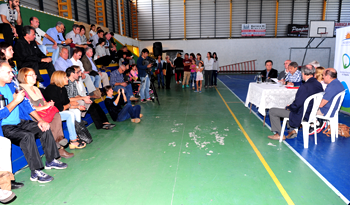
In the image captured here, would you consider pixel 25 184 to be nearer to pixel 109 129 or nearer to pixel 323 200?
pixel 109 129

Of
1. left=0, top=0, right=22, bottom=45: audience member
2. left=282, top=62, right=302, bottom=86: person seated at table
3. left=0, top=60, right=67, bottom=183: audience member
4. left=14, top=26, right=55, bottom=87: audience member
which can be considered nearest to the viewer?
left=0, top=60, right=67, bottom=183: audience member

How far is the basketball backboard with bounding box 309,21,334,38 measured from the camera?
13602mm

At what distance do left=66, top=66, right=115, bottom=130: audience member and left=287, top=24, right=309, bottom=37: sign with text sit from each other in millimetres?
18251

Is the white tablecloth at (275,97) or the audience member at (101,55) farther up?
the audience member at (101,55)

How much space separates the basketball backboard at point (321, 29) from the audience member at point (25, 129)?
52.0 ft

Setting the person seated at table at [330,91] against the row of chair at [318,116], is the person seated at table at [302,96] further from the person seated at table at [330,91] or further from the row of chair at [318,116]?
the person seated at table at [330,91]

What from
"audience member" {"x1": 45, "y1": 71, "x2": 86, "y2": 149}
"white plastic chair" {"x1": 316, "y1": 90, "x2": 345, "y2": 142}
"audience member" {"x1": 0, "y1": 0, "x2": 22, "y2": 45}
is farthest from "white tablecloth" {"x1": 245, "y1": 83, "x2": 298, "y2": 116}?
"audience member" {"x1": 0, "y1": 0, "x2": 22, "y2": 45}

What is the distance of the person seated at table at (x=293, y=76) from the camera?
189 inches

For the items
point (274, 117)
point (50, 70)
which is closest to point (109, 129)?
point (50, 70)

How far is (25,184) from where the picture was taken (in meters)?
2.57

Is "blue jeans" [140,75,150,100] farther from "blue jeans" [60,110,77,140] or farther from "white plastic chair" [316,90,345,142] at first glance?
"white plastic chair" [316,90,345,142]

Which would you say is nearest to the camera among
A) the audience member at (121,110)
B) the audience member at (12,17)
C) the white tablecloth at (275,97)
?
the audience member at (12,17)

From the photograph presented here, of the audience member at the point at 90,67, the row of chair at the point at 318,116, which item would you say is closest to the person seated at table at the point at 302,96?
the row of chair at the point at 318,116

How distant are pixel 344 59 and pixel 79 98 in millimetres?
6415
